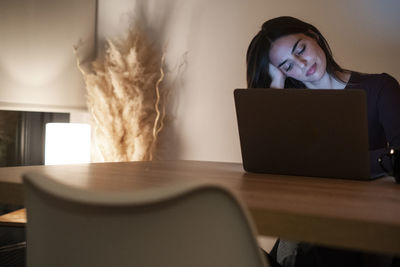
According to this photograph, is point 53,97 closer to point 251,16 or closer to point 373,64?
point 251,16

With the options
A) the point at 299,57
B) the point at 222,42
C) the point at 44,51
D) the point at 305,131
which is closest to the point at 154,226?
the point at 305,131

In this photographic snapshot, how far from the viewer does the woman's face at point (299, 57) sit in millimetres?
3412

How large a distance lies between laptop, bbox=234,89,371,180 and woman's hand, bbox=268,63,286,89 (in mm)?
2074

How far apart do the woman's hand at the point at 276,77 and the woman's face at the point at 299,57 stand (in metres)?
0.02

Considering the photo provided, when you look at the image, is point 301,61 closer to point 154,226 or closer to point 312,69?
point 312,69

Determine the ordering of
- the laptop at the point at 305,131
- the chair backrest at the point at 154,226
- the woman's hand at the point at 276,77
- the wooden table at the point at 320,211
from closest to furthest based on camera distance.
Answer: the chair backrest at the point at 154,226
the wooden table at the point at 320,211
the laptop at the point at 305,131
the woman's hand at the point at 276,77

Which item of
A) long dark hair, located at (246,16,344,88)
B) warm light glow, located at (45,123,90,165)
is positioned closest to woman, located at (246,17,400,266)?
long dark hair, located at (246,16,344,88)

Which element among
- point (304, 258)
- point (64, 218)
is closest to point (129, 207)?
point (64, 218)

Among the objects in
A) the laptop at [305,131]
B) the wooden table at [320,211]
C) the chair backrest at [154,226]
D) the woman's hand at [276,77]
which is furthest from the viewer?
the woman's hand at [276,77]

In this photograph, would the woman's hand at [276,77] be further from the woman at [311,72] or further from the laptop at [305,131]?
the laptop at [305,131]

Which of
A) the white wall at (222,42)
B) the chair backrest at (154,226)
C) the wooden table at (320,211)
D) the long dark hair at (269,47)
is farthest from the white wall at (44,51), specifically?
the chair backrest at (154,226)

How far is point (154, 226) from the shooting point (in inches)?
22.8

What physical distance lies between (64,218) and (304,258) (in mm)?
1405

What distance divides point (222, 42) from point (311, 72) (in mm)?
811
